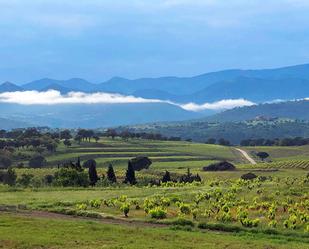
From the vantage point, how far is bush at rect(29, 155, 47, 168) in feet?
533

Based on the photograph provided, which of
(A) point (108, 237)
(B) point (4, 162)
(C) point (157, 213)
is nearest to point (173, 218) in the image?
(C) point (157, 213)

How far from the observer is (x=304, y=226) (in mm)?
40969

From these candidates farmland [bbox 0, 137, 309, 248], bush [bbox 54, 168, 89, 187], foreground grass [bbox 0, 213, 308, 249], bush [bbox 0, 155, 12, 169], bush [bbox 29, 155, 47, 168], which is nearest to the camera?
foreground grass [bbox 0, 213, 308, 249]

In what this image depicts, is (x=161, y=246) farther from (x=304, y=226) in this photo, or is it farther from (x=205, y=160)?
(x=205, y=160)

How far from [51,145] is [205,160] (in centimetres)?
5156

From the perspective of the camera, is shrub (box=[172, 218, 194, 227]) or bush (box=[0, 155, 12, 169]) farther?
bush (box=[0, 155, 12, 169])

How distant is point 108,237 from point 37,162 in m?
134

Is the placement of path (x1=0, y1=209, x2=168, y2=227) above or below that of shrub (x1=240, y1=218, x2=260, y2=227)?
below

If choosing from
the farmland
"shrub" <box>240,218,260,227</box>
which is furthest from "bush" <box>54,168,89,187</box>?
"shrub" <box>240,218,260,227</box>

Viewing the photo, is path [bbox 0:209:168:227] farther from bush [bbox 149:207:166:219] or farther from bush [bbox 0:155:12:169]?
bush [bbox 0:155:12:169]

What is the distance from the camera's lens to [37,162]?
16375cm

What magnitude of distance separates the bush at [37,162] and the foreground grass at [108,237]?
12449 centimetres

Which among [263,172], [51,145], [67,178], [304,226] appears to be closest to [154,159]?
[51,145]

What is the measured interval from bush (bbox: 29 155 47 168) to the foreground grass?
12449 centimetres
